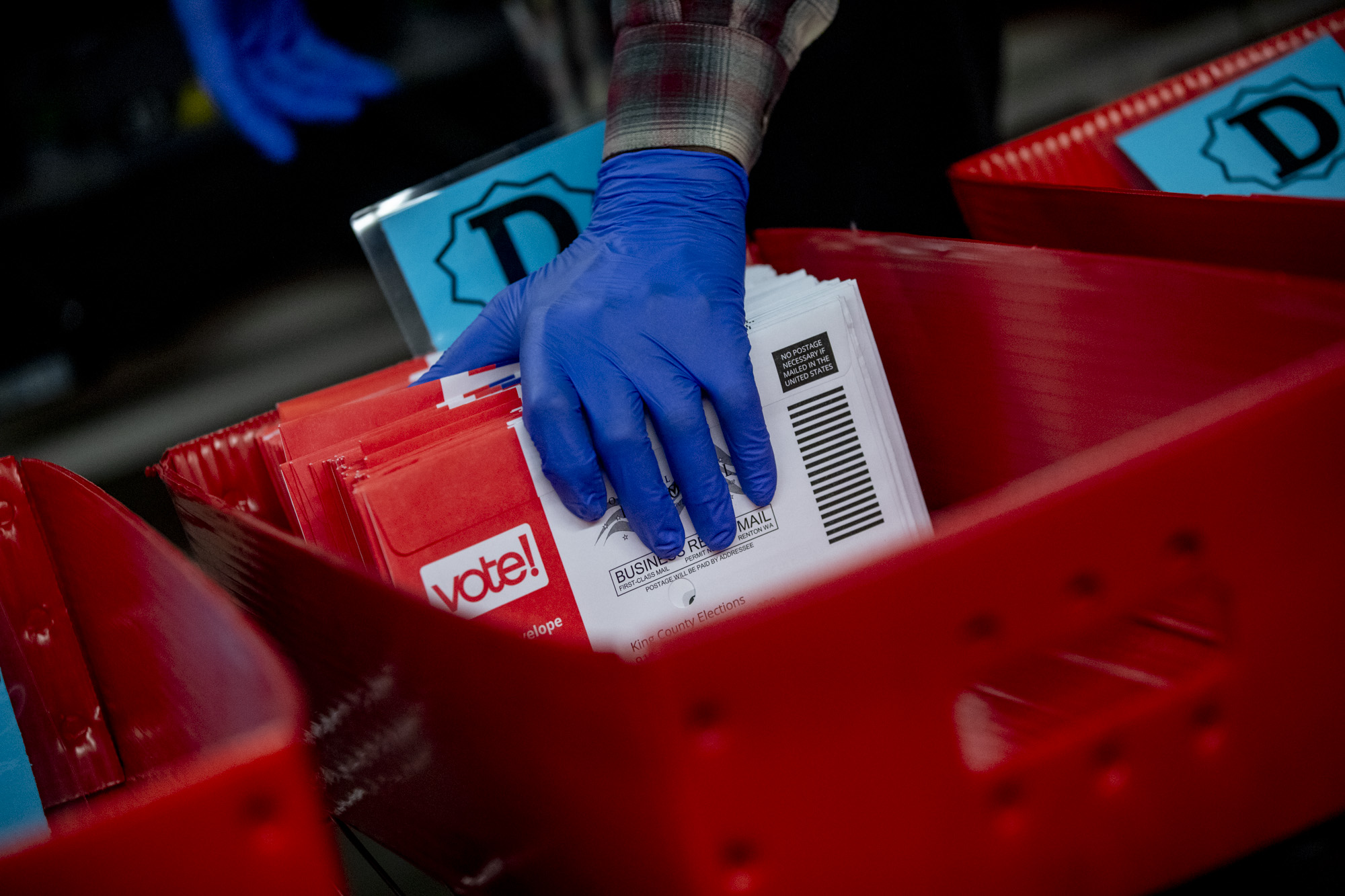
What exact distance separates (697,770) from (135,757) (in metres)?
0.50

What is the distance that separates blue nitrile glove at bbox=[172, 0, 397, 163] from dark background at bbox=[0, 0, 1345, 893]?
24 cm

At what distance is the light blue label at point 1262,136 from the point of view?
0.89 metres

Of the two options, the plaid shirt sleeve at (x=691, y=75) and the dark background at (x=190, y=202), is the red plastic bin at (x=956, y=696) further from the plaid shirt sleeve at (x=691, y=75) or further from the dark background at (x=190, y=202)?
the dark background at (x=190, y=202)

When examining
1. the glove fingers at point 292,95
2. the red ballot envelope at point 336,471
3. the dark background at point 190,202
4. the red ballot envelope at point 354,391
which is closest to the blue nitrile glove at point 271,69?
the glove fingers at point 292,95

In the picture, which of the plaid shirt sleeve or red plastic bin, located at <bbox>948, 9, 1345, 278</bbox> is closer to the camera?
Answer: red plastic bin, located at <bbox>948, 9, 1345, 278</bbox>

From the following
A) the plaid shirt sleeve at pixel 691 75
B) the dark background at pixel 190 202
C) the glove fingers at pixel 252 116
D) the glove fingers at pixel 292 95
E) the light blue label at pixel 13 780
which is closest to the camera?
the light blue label at pixel 13 780

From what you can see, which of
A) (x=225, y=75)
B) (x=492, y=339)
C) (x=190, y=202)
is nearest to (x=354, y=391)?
(x=492, y=339)

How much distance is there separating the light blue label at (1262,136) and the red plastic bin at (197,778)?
37.1 inches

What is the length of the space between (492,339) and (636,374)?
0.17 meters

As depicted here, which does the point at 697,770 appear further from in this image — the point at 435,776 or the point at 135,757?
the point at 135,757

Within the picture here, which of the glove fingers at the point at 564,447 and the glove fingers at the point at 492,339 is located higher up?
the glove fingers at the point at 492,339

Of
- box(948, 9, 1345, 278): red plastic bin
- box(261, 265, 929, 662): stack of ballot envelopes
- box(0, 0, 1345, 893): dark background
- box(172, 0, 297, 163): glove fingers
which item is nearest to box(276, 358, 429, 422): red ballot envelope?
box(261, 265, 929, 662): stack of ballot envelopes

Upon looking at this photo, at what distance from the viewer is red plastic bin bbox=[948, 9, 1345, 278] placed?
2.04 feet

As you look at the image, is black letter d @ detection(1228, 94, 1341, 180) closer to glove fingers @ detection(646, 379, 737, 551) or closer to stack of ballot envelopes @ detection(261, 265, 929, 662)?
stack of ballot envelopes @ detection(261, 265, 929, 662)
